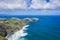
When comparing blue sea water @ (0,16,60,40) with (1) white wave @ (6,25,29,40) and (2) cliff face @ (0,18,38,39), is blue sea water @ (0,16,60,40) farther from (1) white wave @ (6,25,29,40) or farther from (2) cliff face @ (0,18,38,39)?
(2) cliff face @ (0,18,38,39)

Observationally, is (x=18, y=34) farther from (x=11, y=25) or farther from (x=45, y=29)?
(x=45, y=29)

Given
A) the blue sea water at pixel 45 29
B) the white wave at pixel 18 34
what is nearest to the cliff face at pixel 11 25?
the white wave at pixel 18 34

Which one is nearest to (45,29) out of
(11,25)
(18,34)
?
(18,34)

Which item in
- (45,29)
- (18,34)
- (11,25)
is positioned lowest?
(18,34)

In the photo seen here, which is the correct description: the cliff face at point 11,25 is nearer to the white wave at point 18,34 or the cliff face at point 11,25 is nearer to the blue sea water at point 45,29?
the white wave at point 18,34

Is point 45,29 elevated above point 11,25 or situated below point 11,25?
below
